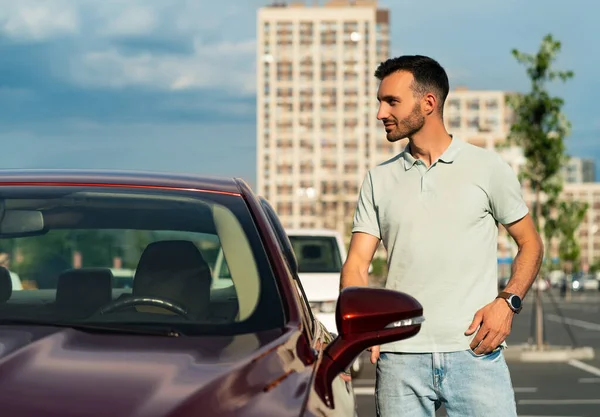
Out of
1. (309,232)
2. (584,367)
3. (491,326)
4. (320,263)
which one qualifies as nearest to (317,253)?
(320,263)

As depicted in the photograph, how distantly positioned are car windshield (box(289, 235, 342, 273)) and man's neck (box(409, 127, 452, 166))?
12.2 m

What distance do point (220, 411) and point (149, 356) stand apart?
1.07ft

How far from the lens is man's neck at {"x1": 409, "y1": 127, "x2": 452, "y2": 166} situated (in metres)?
4.90

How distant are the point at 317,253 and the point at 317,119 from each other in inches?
7085

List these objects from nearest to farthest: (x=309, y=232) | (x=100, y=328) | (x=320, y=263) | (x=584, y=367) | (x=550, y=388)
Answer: (x=100, y=328)
(x=550, y=388)
(x=320, y=263)
(x=309, y=232)
(x=584, y=367)

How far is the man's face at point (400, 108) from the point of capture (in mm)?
4887

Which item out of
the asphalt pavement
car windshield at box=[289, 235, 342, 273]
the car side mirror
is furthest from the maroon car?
car windshield at box=[289, 235, 342, 273]

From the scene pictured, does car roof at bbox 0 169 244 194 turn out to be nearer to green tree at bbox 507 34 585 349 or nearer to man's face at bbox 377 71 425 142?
man's face at bbox 377 71 425 142

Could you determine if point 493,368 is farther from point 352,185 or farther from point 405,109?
point 352,185

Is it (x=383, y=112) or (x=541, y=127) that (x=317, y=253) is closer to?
(x=541, y=127)

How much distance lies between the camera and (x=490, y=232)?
4.80 m

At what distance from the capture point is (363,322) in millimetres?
3377

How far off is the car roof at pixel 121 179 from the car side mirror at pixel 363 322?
0.81m

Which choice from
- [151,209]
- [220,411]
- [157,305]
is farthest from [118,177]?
[220,411]
